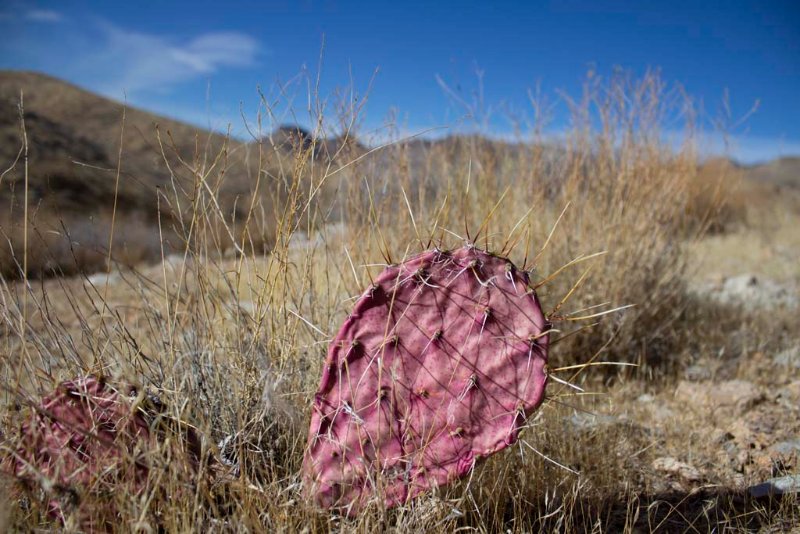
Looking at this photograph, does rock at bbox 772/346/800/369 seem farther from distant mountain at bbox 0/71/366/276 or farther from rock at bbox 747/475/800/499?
distant mountain at bbox 0/71/366/276

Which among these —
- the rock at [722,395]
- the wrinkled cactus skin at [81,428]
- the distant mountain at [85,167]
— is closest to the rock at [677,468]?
the rock at [722,395]

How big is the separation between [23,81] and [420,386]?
22.0m

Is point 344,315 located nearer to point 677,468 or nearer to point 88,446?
point 88,446

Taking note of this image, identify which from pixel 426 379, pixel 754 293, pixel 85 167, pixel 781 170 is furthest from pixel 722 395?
pixel 781 170

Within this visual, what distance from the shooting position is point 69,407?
52.5 inches

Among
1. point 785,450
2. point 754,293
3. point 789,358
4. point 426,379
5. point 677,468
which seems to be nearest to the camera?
point 426,379

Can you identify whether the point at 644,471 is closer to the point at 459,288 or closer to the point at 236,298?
the point at 459,288

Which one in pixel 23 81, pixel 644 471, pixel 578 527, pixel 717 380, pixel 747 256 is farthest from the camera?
pixel 23 81

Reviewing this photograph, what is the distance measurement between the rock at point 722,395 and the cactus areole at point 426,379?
5.80ft

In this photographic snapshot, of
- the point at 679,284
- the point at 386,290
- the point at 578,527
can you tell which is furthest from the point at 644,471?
the point at 679,284

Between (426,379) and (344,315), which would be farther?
(344,315)

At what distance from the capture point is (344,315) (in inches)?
94.9

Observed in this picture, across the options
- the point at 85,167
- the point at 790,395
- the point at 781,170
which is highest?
the point at 781,170

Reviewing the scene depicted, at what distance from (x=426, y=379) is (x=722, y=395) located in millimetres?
2086
